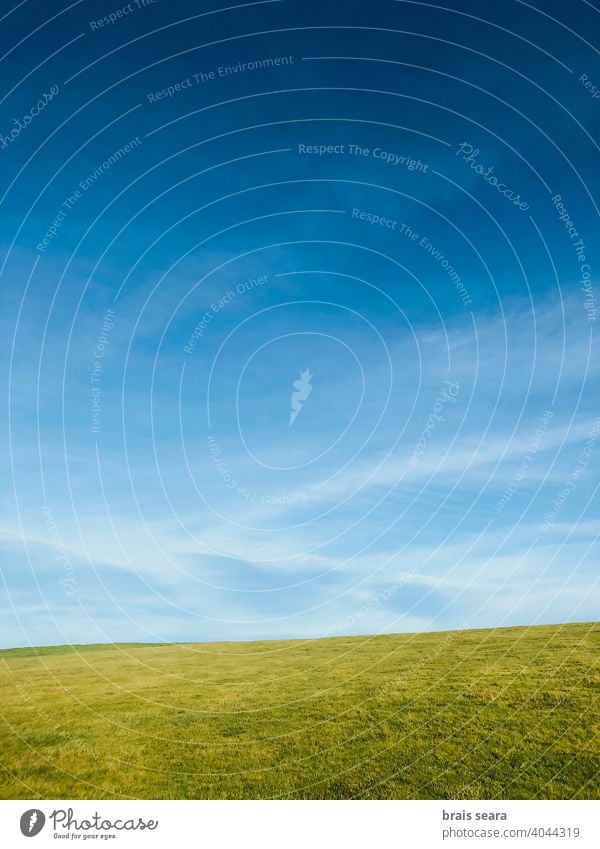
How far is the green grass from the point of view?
23297mm

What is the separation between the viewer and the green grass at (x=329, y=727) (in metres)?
23.3

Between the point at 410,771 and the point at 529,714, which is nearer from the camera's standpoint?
the point at 410,771

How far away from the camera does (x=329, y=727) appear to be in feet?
93.0

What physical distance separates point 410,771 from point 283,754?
17.6 feet

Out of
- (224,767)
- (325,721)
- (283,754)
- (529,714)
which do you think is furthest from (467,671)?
(224,767)
